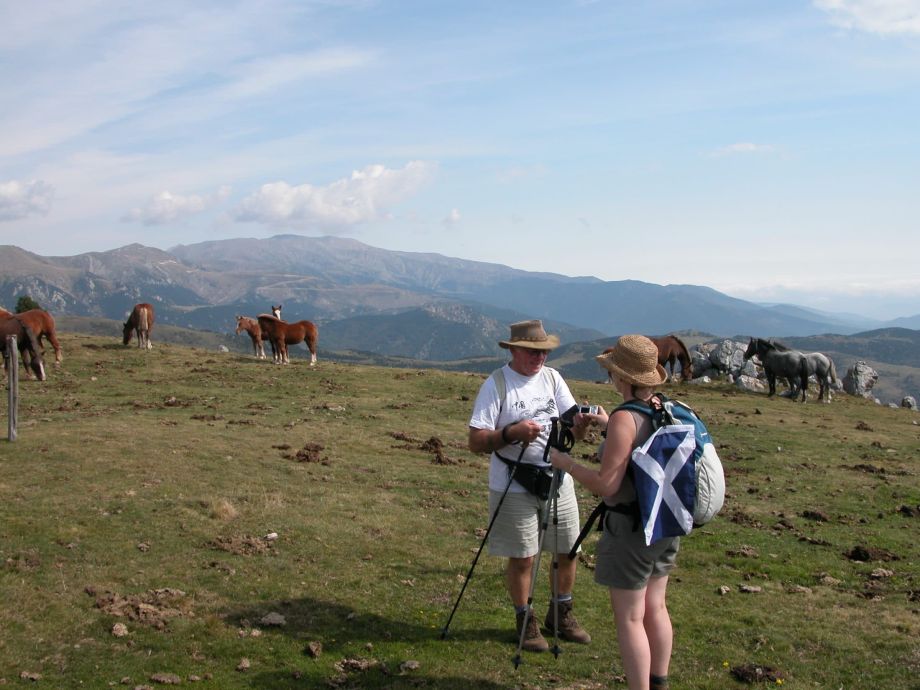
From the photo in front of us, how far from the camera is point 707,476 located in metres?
6.09

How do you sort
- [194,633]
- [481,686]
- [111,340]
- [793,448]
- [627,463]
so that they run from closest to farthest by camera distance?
[627,463], [481,686], [194,633], [793,448], [111,340]

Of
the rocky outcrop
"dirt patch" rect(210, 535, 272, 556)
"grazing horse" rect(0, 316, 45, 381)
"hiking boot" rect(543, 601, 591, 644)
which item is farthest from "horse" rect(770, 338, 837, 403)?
"grazing horse" rect(0, 316, 45, 381)

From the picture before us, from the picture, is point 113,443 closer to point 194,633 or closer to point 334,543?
point 334,543

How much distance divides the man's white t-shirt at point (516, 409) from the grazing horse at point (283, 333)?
28071 millimetres

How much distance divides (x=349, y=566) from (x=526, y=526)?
157 inches

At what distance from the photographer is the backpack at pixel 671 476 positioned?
5.93 metres

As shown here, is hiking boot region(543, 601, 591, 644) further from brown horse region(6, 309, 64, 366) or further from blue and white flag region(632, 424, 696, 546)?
brown horse region(6, 309, 64, 366)

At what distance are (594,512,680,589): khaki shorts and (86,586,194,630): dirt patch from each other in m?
5.39

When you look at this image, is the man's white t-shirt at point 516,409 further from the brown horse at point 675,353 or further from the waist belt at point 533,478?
the brown horse at point 675,353

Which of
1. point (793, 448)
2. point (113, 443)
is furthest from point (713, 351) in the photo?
point (113, 443)

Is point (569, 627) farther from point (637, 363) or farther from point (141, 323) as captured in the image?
point (141, 323)

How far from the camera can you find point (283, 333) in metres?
35.2

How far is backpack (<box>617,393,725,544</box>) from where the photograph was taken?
5.92 metres

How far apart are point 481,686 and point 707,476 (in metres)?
3.21
